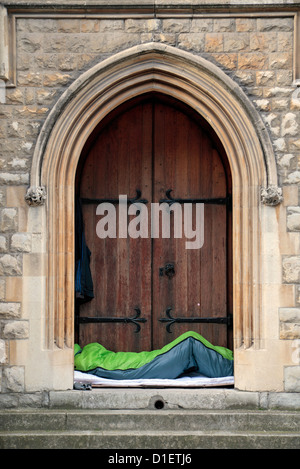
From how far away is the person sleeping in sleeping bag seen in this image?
6.61m

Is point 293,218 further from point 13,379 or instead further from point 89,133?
point 13,379

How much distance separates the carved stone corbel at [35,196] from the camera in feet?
20.6

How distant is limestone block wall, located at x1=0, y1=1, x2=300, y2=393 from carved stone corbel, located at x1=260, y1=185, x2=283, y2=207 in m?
0.09

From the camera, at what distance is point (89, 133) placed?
6.51 m

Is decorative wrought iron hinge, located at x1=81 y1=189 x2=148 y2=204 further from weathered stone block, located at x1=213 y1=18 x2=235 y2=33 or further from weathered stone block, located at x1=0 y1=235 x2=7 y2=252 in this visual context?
weathered stone block, located at x1=213 y1=18 x2=235 y2=33

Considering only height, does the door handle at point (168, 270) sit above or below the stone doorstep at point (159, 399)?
above

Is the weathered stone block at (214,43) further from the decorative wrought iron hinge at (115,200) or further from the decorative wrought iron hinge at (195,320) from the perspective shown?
the decorative wrought iron hinge at (195,320)

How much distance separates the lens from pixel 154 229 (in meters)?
7.08

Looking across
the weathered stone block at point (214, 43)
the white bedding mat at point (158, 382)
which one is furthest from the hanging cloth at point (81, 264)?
the weathered stone block at point (214, 43)

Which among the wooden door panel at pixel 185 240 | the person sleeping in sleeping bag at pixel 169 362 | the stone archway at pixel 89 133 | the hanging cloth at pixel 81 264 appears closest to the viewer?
the stone archway at pixel 89 133

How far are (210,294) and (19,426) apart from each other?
2.19 meters

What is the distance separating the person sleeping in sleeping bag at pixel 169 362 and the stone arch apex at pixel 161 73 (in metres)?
1.50

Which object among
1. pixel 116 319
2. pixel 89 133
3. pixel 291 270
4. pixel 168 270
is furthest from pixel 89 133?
pixel 291 270

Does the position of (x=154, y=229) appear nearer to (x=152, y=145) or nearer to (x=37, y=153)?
(x=152, y=145)
